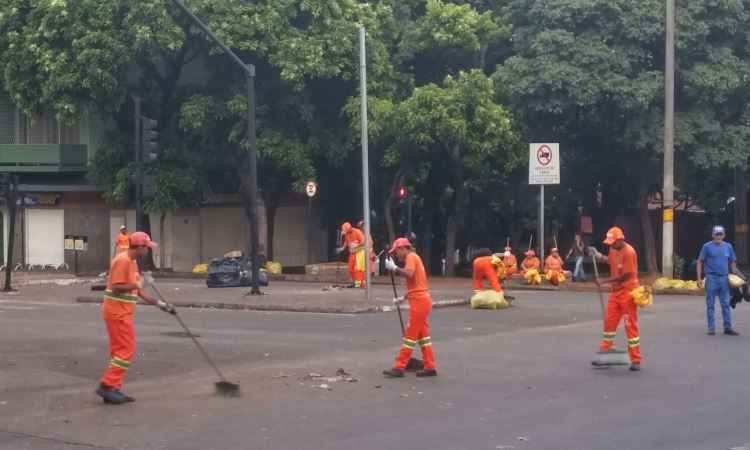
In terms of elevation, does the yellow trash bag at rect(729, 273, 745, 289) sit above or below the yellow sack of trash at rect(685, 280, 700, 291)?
above

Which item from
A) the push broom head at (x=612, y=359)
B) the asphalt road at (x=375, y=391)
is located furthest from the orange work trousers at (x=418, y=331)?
the push broom head at (x=612, y=359)

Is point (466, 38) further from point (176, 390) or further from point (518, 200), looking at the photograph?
point (176, 390)

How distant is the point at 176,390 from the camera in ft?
40.9

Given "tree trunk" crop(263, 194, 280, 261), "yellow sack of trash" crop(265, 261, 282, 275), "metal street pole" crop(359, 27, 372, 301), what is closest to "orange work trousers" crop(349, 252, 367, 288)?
"metal street pole" crop(359, 27, 372, 301)

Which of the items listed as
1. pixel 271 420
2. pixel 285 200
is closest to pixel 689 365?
pixel 271 420

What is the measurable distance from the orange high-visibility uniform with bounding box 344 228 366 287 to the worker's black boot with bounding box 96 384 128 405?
47.4 ft

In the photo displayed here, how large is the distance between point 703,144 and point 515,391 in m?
20.6

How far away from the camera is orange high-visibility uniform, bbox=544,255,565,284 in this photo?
2984 centimetres

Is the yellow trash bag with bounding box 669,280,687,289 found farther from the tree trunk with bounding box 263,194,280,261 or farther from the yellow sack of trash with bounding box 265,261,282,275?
the tree trunk with bounding box 263,194,280,261

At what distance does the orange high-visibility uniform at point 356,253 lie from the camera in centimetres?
2620

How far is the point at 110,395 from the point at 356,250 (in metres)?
15.0

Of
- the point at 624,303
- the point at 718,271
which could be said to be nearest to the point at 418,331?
the point at 624,303

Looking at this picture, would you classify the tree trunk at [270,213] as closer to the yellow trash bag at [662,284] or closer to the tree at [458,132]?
the tree at [458,132]

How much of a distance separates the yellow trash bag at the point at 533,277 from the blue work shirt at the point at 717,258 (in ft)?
41.2
